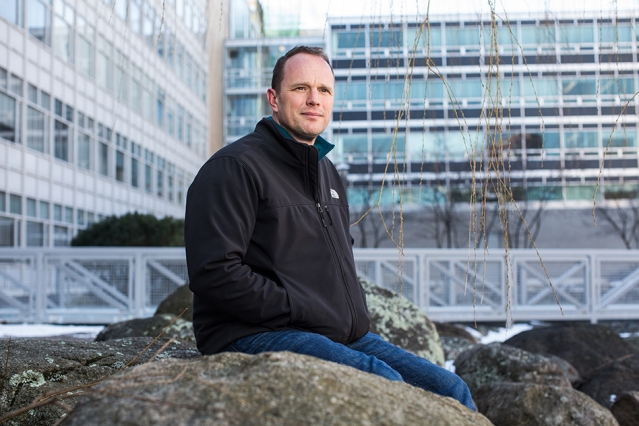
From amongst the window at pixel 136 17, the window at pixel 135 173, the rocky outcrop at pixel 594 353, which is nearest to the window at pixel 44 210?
the window at pixel 135 173

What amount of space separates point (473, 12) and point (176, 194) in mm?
32556

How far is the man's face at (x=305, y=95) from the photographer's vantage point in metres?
2.85

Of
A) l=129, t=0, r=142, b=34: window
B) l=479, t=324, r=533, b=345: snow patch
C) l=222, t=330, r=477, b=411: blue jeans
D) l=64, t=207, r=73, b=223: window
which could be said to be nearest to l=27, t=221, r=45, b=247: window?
l=64, t=207, r=73, b=223: window

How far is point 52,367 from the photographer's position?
8.83 feet

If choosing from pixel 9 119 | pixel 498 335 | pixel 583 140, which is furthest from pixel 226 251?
pixel 583 140

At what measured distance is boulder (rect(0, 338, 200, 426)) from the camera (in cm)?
251

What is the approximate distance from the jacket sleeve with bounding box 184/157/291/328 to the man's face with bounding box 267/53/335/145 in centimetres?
44

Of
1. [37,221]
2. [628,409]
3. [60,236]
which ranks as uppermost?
[37,221]

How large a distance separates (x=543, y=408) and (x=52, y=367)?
9.48 feet

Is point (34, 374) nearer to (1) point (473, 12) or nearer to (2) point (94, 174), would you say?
(1) point (473, 12)

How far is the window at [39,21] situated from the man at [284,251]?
1819cm

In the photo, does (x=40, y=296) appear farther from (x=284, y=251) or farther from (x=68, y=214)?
(x=284, y=251)

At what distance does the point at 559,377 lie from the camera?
5801 mm

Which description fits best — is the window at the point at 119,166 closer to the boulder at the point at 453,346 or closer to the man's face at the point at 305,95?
the boulder at the point at 453,346
